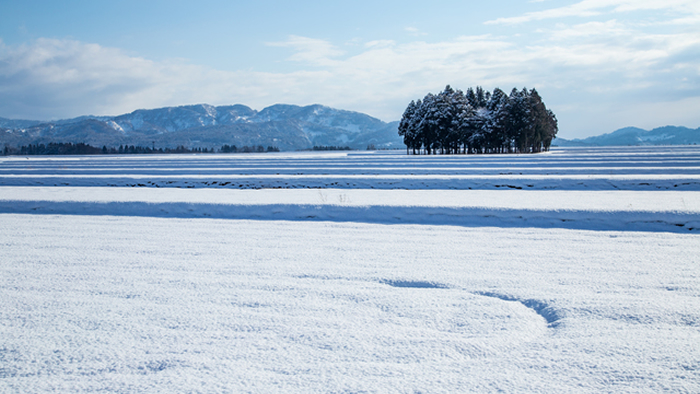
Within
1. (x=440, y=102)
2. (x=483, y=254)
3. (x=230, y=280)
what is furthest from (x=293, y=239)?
(x=440, y=102)

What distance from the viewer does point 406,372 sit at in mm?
2500

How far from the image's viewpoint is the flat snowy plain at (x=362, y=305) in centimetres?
251

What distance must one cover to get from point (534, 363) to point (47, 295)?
4.21 metres

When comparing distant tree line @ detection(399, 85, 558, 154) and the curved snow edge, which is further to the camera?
distant tree line @ detection(399, 85, 558, 154)

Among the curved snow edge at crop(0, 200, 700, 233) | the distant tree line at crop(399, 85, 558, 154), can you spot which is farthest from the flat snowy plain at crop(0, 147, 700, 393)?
the distant tree line at crop(399, 85, 558, 154)

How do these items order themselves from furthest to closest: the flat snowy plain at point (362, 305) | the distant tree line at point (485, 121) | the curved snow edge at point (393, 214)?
the distant tree line at point (485, 121) → the curved snow edge at point (393, 214) → the flat snowy plain at point (362, 305)

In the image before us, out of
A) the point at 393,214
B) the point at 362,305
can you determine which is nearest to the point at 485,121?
the point at 393,214

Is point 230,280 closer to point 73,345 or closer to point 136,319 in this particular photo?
point 136,319

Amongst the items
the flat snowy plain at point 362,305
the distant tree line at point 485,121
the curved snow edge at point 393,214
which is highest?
the distant tree line at point 485,121

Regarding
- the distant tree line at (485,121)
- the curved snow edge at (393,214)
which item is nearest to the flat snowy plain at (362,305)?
the curved snow edge at (393,214)

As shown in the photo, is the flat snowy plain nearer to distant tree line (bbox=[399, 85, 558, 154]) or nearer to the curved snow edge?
the curved snow edge

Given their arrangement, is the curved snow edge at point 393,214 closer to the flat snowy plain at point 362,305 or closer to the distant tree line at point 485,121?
the flat snowy plain at point 362,305

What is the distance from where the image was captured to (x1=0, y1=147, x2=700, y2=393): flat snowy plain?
251 centimetres

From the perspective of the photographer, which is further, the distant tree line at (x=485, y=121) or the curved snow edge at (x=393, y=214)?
the distant tree line at (x=485, y=121)
